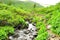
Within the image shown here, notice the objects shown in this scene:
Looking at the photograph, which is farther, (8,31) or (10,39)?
(8,31)

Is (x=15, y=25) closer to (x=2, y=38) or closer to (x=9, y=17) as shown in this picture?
(x=9, y=17)

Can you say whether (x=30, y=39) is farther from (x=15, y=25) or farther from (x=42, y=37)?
(x=15, y=25)

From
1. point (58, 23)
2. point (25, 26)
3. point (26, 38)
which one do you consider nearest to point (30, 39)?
point (26, 38)

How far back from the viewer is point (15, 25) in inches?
1510

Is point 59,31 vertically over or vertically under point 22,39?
over

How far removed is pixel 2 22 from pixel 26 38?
8.64 metres

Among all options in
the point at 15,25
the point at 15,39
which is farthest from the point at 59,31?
the point at 15,25

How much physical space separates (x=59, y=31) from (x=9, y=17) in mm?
16096

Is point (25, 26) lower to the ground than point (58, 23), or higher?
lower

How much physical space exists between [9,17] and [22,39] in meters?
12.9

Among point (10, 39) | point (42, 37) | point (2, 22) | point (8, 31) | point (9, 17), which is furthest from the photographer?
point (9, 17)

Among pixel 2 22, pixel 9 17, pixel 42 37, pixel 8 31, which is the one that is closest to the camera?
pixel 42 37

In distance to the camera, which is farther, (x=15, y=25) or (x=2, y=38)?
(x=15, y=25)

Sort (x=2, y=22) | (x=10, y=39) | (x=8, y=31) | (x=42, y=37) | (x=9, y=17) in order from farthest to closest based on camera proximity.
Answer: (x=9, y=17)
(x=2, y=22)
(x=8, y=31)
(x=10, y=39)
(x=42, y=37)
